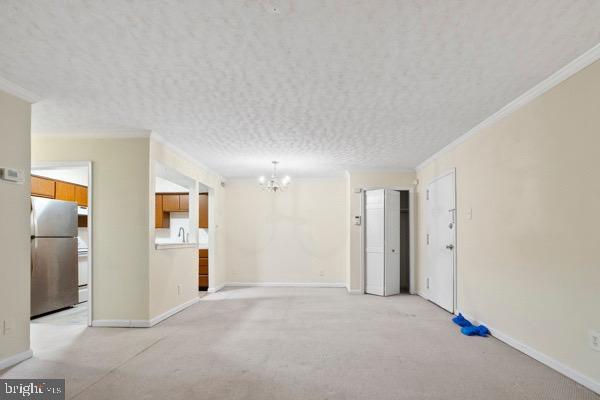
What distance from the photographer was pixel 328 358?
3.48m

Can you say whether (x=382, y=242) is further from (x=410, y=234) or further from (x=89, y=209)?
(x=89, y=209)

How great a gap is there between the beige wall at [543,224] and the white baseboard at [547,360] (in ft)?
0.12

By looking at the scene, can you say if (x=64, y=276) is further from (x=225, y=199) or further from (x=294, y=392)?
(x=294, y=392)

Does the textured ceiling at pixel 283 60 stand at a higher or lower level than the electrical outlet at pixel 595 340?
higher

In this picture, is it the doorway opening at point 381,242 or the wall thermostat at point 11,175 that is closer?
the wall thermostat at point 11,175

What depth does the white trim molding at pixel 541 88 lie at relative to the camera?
2.71 m

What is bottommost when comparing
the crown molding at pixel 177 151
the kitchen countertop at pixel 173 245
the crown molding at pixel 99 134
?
the kitchen countertop at pixel 173 245

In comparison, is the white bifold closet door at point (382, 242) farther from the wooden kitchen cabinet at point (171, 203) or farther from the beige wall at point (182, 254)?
the wooden kitchen cabinet at point (171, 203)

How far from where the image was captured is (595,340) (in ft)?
A: 8.81

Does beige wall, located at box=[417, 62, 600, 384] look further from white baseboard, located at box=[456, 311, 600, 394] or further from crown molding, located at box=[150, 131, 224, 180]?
crown molding, located at box=[150, 131, 224, 180]

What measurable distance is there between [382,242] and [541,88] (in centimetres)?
425

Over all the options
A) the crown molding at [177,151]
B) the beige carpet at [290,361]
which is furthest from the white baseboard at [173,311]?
the crown molding at [177,151]

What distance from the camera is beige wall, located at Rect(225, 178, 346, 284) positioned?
8445 millimetres

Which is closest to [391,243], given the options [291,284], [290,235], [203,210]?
[290,235]
